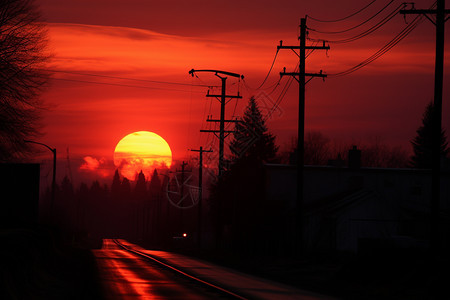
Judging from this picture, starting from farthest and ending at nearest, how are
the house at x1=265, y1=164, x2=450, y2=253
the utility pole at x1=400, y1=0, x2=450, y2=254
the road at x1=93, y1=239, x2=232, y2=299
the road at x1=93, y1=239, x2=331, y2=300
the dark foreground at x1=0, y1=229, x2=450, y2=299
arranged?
the house at x1=265, y1=164, x2=450, y2=253 < the utility pole at x1=400, y1=0, x2=450, y2=254 < the road at x1=93, y1=239, x2=331, y2=300 < the road at x1=93, y1=239, x2=232, y2=299 < the dark foreground at x1=0, y1=229, x2=450, y2=299

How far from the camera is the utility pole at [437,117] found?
28.4 metres

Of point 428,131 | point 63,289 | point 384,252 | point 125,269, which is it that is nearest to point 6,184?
point 125,269

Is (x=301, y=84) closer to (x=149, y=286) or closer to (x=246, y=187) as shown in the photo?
(x=149, y=286)

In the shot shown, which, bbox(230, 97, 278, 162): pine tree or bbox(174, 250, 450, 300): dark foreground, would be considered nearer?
bbox(174, 250, 450, 300): dark foreground

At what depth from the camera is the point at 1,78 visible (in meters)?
40.7

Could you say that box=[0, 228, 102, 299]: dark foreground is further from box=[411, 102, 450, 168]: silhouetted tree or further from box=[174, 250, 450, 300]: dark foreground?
box=[411, 102, 450, 168]: silhouetted tree

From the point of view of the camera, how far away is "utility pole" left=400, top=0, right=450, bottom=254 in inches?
1120

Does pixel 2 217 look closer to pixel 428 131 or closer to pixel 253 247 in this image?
pixel 253 247

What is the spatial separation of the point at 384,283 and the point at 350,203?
1461 inches

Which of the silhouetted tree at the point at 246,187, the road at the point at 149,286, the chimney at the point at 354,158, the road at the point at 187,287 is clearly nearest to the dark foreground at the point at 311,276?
the road at the point at 149,286

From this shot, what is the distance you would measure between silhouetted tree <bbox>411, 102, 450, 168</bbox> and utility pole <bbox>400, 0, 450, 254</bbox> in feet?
318

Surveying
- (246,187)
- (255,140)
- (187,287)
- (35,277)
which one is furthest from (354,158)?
(35,277)

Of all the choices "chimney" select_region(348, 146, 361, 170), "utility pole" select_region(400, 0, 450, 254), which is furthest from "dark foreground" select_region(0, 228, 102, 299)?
"chimney" select_region(348, 146, 361, 170)

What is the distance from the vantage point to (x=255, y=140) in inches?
4473
